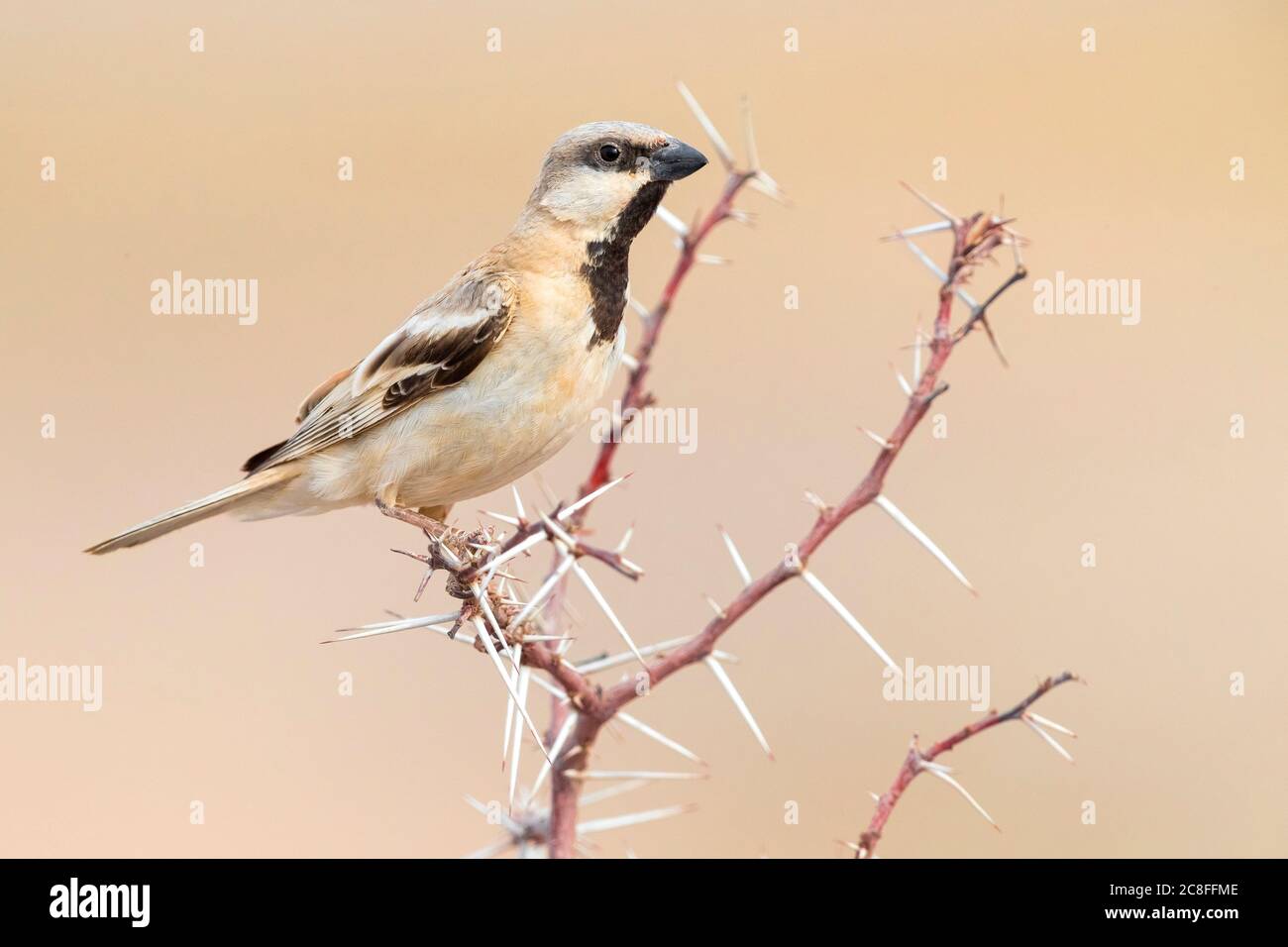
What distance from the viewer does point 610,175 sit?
15.3ft

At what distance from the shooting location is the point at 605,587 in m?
8.93

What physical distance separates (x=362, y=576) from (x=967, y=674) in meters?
4.59

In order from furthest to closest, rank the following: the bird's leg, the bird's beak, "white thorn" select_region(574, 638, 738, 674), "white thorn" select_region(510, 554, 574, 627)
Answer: the bird's beak < the bird's leg < "white thorn" select_region(574, 638, 738, 674) < "white thorn" select_region(510, 554, 574, 627)

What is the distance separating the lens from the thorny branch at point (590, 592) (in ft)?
9.78

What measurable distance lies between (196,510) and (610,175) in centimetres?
195

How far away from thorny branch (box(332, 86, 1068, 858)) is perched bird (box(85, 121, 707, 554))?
685 millimetres

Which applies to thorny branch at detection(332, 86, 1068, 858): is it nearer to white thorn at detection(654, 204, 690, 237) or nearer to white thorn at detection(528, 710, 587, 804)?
white thorn at detection(528, 710, 587, 804)

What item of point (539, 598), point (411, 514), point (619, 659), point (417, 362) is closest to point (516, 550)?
point (539, 598)

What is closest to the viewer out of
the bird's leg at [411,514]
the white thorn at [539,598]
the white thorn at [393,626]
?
the white thorn at [539,598]

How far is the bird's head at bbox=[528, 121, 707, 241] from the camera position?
4.62 meters

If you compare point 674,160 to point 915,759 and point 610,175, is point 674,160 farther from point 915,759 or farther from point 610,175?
point 915,759

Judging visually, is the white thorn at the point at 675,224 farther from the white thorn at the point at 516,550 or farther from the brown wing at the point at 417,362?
the white thorn at the point at 516,550

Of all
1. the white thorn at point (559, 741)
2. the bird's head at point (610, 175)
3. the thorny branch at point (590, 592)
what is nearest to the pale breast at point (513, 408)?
the bird's head at point (610, 175)

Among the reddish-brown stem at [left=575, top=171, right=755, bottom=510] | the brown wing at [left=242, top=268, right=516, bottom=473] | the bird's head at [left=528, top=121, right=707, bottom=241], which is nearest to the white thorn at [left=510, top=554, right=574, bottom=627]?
the reddish-brown stem at [left=575, top=171, right=755, bottom=510]
